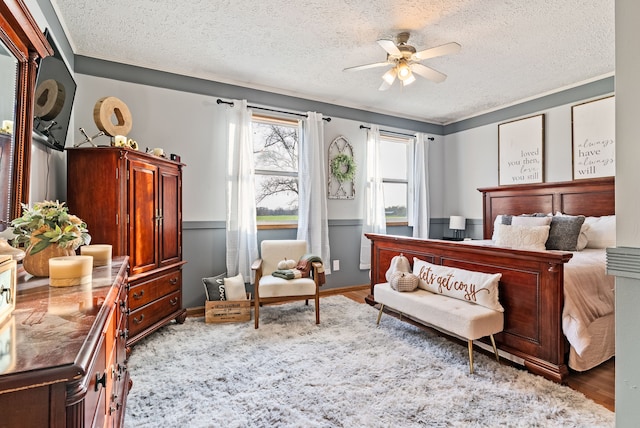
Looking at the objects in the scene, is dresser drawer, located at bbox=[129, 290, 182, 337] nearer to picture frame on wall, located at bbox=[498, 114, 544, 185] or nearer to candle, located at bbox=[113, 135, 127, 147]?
candle, located at bbox=[113, 135, 127, 147]

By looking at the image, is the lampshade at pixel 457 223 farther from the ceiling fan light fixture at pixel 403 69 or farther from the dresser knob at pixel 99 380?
the dresser knob at pixel 99 380

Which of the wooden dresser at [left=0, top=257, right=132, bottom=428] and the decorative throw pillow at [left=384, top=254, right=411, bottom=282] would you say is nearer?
the wooden dresser at [left=0, top=257, right=132, bottom=428]

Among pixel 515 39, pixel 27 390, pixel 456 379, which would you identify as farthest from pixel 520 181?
pixel 27 390

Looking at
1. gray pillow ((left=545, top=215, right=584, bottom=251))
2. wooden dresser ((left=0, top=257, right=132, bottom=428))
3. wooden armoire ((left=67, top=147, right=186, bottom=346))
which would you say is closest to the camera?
wooden dresser ((left=0, top=257, right=132, bottom=428))

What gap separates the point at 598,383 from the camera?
7.00 ft

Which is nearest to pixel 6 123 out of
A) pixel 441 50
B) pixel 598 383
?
pixel 441 50

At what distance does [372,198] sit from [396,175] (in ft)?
2.58

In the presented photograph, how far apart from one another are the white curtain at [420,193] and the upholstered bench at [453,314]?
95.3 inches

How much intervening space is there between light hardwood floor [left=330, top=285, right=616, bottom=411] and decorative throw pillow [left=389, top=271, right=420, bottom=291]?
1191mm

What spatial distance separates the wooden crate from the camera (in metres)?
3.29

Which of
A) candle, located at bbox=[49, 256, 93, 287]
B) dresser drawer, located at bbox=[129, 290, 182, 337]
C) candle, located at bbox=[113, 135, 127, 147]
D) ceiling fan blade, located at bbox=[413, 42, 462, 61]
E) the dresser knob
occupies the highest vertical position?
ceiling fan blade, located at bbox=[413, 42, 462, 61]

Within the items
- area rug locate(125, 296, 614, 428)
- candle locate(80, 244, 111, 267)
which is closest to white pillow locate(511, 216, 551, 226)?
area rug locate(125, 296, 614, 428)

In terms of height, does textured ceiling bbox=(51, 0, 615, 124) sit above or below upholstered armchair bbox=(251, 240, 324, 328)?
above

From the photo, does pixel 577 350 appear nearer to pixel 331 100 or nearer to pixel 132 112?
pixel 331 100
